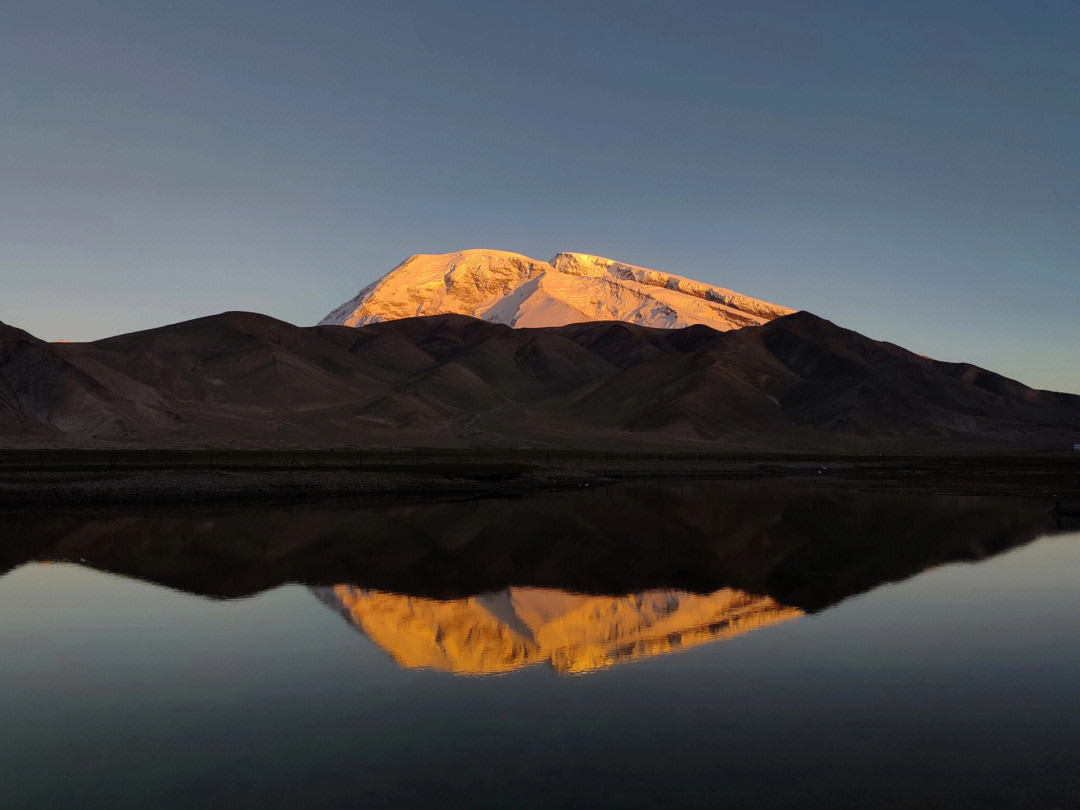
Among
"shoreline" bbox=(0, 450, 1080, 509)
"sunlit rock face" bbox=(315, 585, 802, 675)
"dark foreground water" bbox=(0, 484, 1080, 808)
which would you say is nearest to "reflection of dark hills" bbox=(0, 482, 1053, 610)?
"dark foreground water" bbox=(0, 484, 1080, 808)

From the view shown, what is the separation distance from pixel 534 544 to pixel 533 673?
1989 cm

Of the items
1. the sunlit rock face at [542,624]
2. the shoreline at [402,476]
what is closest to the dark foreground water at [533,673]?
the sunlit rock face at [542,624]

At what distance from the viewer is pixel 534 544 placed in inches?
1545

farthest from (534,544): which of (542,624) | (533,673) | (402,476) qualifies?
(402,476)

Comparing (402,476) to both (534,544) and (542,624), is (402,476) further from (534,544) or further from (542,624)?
(542,624)

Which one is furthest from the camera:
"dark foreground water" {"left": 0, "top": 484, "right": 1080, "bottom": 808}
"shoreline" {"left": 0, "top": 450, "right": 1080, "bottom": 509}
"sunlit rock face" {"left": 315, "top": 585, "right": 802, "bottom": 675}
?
"shoreline" {"left": 0, "top": 450, "right": 1080, "bottom": 509}

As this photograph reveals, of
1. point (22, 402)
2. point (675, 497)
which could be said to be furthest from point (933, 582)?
point (22, 402)

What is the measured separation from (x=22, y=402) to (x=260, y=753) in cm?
13149

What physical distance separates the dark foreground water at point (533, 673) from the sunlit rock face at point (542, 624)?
0.11 meters

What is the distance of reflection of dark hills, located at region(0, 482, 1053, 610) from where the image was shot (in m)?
30.6

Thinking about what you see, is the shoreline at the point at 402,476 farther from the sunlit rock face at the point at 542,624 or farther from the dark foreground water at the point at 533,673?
the sunlit rock face at the point at 542,624

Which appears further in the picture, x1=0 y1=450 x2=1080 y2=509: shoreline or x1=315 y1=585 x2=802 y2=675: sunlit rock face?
x1=0 y1=450 x2=1080 y2=509: shoreline

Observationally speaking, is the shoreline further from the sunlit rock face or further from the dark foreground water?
the sunlit rock face

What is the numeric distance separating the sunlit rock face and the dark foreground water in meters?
0.11
